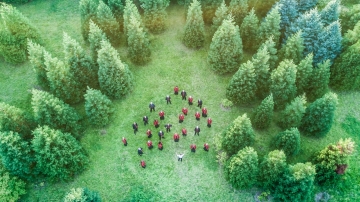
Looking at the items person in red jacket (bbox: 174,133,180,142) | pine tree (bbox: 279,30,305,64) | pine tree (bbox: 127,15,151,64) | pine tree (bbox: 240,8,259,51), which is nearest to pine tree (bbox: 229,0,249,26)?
pine tree (bbox: 240,8,259,51)

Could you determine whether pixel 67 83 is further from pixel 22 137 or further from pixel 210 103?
pixel 210 103

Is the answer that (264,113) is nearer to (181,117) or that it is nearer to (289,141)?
(289,141)

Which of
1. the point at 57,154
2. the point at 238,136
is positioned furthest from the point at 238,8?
the point at 57,154

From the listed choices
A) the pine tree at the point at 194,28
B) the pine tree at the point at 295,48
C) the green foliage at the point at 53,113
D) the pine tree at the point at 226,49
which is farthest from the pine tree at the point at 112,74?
the pine tree at the point at 295,48

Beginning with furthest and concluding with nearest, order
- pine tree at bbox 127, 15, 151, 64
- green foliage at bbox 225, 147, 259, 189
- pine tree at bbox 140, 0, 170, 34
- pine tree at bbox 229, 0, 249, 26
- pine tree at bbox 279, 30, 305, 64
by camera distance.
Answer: pine tree at bbox 140, 0, 170, 34 → pine tree at bbox 229, 0, 249, 26 → pine tree at bbox 127, 15, 151, 64 → pine tree at bbox 279, 30, 305, 64 → green foliage at bbox 225, 147, 259, 189

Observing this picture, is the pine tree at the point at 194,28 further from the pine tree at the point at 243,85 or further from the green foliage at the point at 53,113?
the green foliage at the point at 53,113

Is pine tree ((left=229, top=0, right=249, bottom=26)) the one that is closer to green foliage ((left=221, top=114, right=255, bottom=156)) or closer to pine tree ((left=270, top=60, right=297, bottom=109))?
pine tree ((left=270, top=60, right=297, bottom=109))
